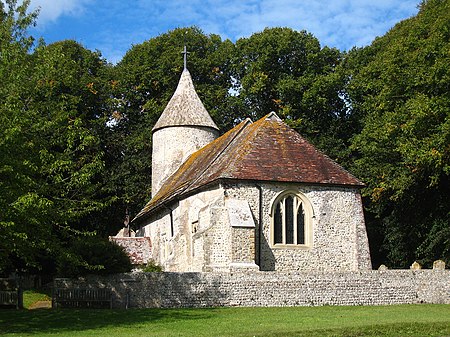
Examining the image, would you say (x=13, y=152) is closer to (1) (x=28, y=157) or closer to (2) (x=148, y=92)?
(1) (x=28, y=157)

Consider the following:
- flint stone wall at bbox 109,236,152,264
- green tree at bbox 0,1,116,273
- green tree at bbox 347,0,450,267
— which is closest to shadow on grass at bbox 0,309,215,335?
green tree at bbox 0,1,116,273

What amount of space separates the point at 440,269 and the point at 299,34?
987 inches

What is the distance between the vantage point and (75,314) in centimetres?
2152

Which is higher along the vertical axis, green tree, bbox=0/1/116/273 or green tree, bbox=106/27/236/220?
green tree, bbox=106/27/236/220

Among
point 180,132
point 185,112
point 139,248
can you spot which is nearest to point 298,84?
point 185,112

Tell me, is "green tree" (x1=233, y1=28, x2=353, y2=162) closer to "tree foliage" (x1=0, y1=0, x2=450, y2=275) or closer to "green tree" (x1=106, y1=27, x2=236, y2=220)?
"tree foliage" (x1=0, y1=0, x2=450, y2=275)

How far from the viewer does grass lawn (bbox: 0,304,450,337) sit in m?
16.0

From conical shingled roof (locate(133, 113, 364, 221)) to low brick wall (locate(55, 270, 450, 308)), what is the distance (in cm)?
506

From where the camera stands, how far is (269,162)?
28984 millimetres

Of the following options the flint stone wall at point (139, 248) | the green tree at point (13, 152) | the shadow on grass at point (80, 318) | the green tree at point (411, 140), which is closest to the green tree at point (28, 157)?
the green tree at point (13, 152)

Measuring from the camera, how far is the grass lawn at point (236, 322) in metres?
16.0

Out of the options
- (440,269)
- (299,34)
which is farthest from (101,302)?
(299,34)

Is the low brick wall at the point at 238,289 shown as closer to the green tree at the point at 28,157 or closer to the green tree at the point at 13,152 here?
the green tree at the point at 28,157

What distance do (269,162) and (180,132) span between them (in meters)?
15.0
